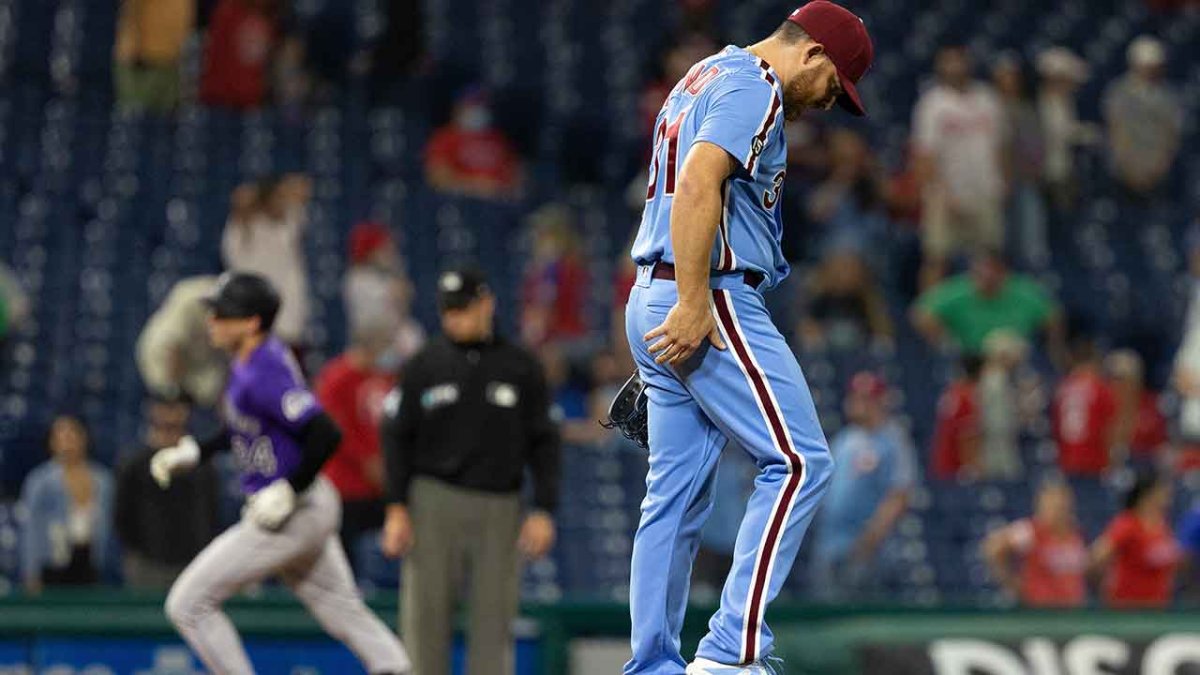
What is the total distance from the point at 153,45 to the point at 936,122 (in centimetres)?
590

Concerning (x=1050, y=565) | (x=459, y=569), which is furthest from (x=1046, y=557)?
(x=459, y=569)

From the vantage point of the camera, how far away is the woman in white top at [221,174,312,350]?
15.0 meters

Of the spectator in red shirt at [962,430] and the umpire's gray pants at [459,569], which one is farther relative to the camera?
the spectator in red shirt at [962,430]

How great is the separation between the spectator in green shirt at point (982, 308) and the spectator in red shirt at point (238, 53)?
5348mm

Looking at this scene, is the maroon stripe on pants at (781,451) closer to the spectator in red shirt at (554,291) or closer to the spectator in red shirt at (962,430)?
the spectator in red shirt at (962,430)

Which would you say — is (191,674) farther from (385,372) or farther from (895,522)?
(895,522)

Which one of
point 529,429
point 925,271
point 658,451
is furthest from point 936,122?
point 658,451

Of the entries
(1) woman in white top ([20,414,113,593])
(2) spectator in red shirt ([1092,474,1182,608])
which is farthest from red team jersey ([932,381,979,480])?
(1) woman in white top ([20,414,113,593])

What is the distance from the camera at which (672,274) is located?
652 centimetres

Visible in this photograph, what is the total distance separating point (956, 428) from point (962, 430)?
44 mm

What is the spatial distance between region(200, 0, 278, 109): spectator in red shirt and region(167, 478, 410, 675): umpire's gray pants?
8756 mm

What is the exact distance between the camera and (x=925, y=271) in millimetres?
17812

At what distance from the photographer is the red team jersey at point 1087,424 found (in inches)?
626


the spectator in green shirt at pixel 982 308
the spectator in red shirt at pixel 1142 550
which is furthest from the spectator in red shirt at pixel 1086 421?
the spectator in red shirt at pixel 1142 550
